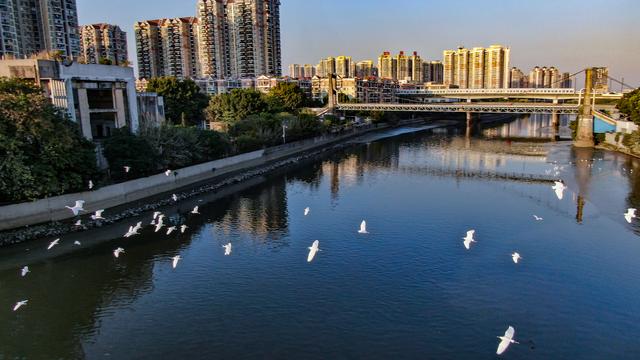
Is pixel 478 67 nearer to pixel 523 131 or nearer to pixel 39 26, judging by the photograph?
pixel 523 131

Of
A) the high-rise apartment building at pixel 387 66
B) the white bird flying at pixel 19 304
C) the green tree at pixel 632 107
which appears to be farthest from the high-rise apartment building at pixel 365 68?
the white bird flying at pixel 19 304

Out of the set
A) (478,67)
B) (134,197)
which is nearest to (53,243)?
(134,197)

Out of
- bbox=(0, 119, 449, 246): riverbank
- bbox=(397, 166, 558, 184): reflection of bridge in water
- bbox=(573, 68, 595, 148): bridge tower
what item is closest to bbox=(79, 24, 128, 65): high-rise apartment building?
bbox=(0, 119, 449, 246): riverbank

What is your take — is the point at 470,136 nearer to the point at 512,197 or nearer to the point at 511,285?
the point at 512,197

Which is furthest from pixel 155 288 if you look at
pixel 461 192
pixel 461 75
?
pixel 461 75

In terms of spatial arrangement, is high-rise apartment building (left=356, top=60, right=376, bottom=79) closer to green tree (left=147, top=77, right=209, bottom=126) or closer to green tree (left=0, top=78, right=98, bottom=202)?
green tree (left=147, top=77, right=209, bottom=126)

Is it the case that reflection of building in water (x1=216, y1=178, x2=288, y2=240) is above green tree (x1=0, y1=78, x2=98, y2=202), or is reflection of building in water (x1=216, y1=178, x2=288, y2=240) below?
below

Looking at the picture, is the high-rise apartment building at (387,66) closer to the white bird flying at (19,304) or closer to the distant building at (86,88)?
the distant building at (86,88)
